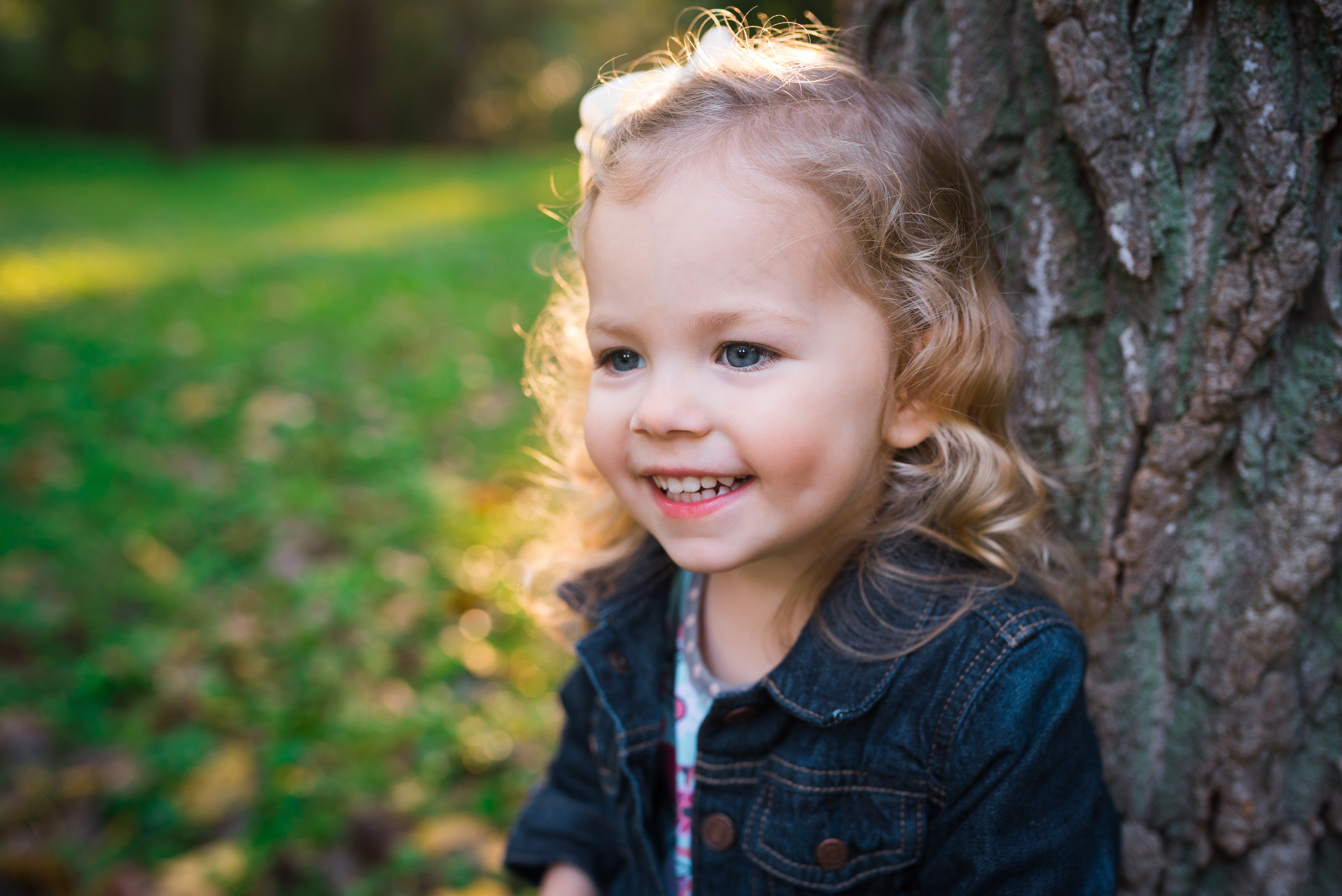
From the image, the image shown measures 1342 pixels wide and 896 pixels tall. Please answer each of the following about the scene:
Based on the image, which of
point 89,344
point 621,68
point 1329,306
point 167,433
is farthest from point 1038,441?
point 89,344

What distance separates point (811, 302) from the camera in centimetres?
114

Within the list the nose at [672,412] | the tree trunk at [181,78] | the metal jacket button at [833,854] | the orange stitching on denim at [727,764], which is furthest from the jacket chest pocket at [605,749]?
the tree trunk at [181,78]

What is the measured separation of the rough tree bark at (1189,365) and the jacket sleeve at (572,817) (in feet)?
2.94

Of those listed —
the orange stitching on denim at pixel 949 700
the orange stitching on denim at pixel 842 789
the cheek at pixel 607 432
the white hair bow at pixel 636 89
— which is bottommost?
the orange stitching on denim at pixel 842 789

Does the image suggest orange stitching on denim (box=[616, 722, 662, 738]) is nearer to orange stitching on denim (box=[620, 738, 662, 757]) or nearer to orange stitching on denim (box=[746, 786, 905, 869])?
orange stitching on denim (box=[620, 738, 662, 757])

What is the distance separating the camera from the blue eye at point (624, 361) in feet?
4.12

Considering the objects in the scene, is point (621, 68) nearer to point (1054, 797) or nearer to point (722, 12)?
point (722, 12)

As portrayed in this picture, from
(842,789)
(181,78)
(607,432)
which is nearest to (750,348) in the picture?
(607,432)

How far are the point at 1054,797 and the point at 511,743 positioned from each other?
1.52m

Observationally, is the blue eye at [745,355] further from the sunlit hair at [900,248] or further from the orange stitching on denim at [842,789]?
the orange stitching on denim at [842,789]

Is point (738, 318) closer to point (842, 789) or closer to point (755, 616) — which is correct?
point (755, 616)

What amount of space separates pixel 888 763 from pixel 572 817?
704 mm

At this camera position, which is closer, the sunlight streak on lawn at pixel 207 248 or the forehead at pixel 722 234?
the forehead at pixel 722 234

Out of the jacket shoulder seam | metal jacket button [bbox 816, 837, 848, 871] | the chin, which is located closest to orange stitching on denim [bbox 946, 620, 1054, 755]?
the jacket shoulder seam
